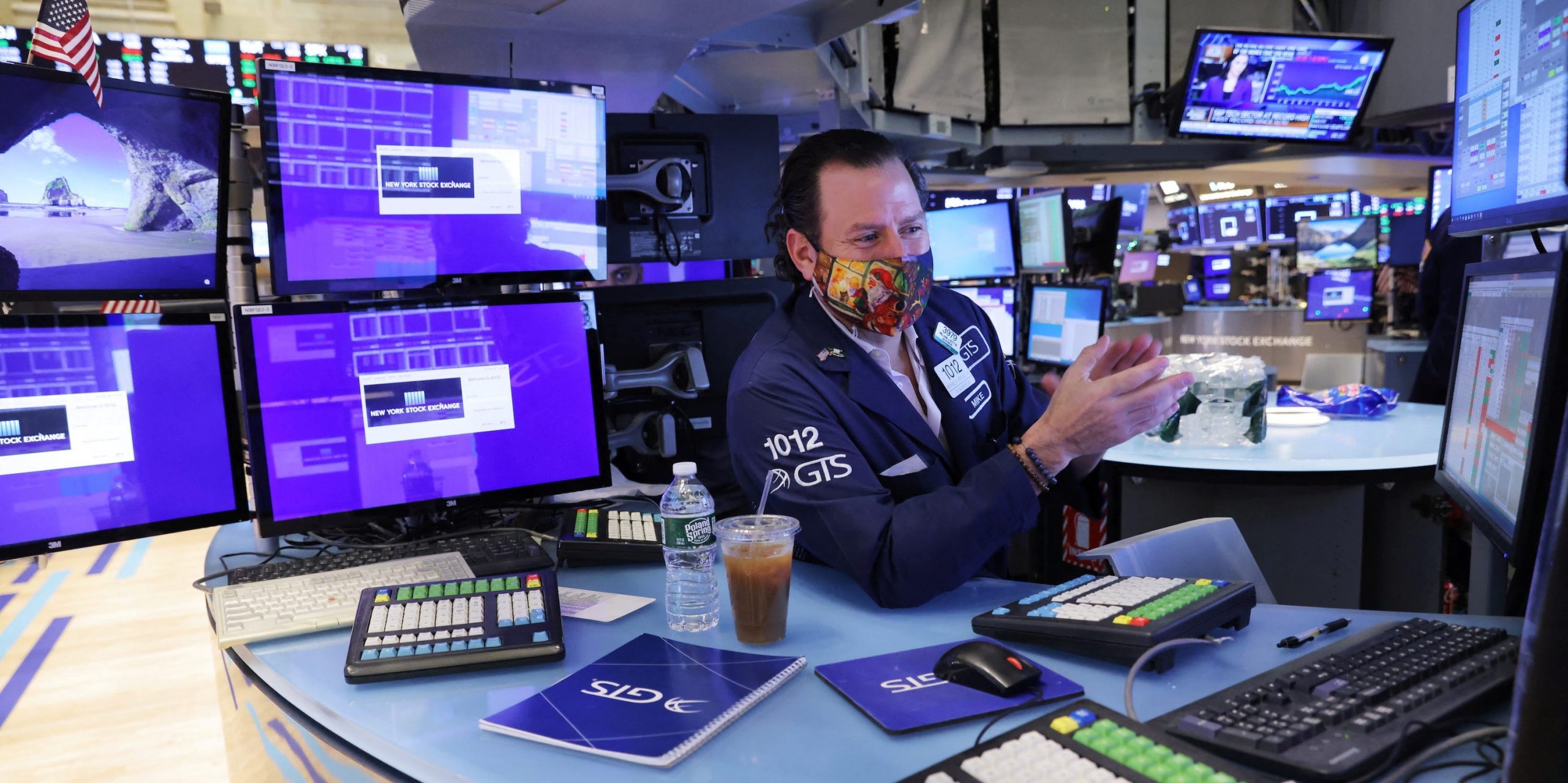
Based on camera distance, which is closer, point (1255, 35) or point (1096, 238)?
→ point (1096, 238)

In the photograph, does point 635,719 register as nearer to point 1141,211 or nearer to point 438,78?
point 438,78

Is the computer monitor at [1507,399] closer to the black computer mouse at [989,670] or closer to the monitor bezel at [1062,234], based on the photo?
the black computer mouse at [989,670]

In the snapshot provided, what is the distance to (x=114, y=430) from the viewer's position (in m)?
1.44

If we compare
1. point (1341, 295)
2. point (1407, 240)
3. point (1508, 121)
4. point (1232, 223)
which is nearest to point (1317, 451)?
point (1508, 121)

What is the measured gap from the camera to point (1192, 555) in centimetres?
160

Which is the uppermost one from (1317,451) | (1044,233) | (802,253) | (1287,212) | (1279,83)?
(1279,83)

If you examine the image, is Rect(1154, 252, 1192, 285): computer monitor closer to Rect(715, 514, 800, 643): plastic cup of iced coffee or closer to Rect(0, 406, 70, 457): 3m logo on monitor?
Rect(715, 514, 800, 643): plastic cup of iced coffee

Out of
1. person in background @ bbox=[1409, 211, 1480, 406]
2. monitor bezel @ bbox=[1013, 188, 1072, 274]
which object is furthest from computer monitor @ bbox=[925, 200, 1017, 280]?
person in background @ bbox=[1409, 211, 1480, 406]

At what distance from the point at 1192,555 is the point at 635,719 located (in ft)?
3.37

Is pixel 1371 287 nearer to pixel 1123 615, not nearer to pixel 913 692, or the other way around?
pixel 1123 615

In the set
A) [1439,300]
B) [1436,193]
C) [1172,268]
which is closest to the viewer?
[1439,300]

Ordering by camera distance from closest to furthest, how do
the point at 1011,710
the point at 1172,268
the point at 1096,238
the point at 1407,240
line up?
the point at 1011,710
the point at 1096,238
the point at 1407,240
the point at 1172,268

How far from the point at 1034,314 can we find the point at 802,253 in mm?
2850

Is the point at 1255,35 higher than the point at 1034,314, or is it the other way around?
the point at 1255,35
